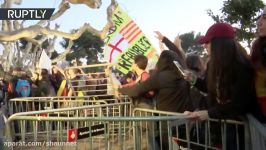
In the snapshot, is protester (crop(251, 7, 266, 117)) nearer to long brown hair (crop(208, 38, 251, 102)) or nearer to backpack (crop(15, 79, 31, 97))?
long brown hair (crop(208, 38, 251, 102))

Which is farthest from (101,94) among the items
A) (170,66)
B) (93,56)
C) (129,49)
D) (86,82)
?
(93,56)

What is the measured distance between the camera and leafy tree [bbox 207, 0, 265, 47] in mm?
12477

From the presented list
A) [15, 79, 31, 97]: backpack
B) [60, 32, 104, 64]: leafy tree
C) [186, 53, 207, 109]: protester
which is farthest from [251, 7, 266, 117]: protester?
[60, 32, 104, 64]: leafy tree

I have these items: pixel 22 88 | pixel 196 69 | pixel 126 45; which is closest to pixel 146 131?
pixel 196 69

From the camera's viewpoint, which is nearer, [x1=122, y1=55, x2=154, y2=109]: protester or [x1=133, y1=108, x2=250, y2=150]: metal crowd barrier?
[x1=133, y1=108, x2=250, y2=150]: metal crowd barrier

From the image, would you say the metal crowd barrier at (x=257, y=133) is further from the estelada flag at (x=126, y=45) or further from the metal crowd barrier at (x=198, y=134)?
the estelada flag at (x=126, y=45)

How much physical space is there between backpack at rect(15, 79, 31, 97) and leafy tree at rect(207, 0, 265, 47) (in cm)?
539

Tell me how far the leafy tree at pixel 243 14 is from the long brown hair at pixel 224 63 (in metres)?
8.99

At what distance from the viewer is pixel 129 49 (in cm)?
867

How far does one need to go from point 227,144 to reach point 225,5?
963cm

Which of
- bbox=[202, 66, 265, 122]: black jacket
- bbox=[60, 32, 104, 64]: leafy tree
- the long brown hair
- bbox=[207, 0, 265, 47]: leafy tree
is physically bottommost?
bbox=[202, 66, 265, 122]: black jacket

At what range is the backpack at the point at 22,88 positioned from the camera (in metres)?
10.3

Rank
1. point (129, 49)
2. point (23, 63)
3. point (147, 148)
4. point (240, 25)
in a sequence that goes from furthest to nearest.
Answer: point (23, 63) → point (240, 25) → point (129, 49) → point (147, 148)

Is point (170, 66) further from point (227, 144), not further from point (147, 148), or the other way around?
point (227, 144)
